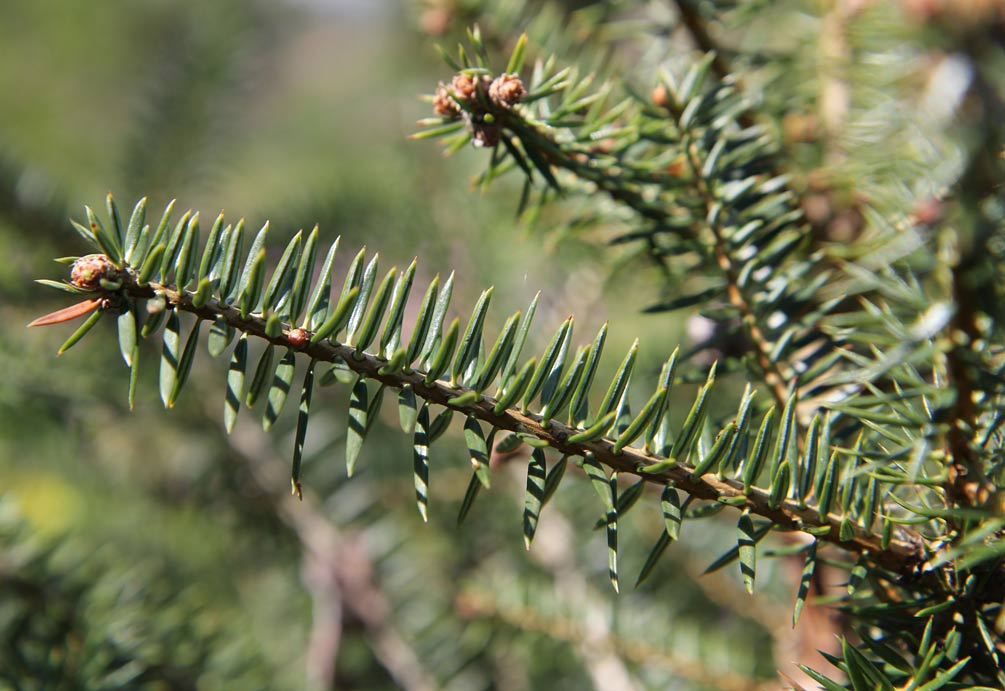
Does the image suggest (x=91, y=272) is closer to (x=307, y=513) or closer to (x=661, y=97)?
(x=661, y=97)

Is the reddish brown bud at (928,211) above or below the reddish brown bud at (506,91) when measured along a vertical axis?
below

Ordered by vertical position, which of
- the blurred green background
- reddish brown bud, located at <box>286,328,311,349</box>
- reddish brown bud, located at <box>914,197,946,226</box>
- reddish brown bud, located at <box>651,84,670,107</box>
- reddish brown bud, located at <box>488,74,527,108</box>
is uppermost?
reddish brown bud, located at <box>651,84,670,107</box>

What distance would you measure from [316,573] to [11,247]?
1.20 ft

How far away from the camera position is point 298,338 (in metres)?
0.22

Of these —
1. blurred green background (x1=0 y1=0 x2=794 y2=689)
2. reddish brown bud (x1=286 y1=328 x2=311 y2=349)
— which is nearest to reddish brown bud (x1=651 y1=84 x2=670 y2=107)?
blurred green background (x1=0 y1=0 x2=794 y2=689)

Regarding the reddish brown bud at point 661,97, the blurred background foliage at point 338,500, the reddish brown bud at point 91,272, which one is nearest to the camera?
the reddish brown bud at point 91,272

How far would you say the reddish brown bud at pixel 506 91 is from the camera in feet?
0.88

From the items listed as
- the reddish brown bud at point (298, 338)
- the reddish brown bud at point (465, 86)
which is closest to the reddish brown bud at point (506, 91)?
the reddish brown bud at point (465, 86)

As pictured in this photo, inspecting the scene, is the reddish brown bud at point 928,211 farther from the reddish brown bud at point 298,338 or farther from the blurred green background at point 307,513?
the reddish brown bud at point 298,338

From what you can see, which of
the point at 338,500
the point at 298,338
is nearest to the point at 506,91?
the point at 298,338

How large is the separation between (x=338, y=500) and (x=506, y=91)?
40cm

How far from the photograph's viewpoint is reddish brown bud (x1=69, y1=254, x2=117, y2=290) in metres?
0.21

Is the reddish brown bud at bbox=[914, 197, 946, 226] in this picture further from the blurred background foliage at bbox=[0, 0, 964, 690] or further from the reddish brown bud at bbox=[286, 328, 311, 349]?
the reddish brown bud at bbox=[286, 328, 311, 349]

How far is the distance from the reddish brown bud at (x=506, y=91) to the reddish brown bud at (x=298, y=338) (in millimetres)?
110
